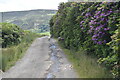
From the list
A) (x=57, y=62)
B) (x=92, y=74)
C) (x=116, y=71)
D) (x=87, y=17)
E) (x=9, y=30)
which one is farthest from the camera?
(x=9, y=30)

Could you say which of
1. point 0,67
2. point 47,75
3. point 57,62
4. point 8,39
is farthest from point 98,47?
point 8,39

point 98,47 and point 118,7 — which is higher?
point 118,7

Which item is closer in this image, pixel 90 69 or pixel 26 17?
pixel 90 69

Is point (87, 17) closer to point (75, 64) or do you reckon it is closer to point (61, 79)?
point (75, 64)

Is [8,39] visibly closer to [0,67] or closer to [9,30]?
[9,30]

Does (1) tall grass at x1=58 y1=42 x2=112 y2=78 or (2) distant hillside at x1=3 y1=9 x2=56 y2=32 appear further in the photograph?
(2) distant hillside at x1=3 y1=9 x2=56 y2=32

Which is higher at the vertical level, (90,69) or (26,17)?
(26,17)

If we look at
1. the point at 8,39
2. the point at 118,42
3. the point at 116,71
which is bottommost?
the point at 8,39

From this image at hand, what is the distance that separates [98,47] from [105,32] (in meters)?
0.88

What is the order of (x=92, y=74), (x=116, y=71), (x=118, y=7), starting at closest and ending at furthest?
1. (x=116, y=71)
2. (x=118, y=7)
3. (x=92, y=74)

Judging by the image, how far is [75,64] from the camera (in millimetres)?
9625

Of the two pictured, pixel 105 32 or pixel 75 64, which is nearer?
pixel 105 32

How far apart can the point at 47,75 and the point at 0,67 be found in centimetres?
263

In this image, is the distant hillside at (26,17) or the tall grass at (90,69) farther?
the distant hillside at (26,17)
